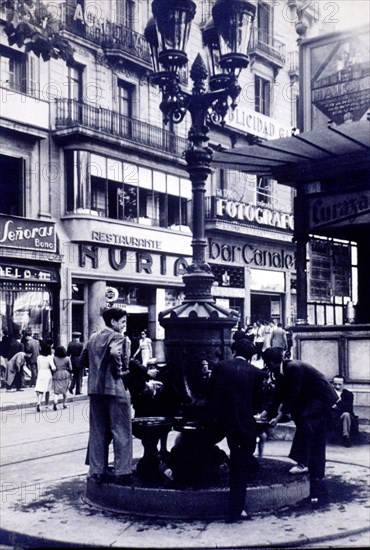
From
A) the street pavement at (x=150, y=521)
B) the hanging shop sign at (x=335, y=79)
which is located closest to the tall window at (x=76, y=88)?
the hanging shop sign at (x=335, y=79)

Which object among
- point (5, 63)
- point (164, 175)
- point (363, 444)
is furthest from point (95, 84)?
point (363, 444)

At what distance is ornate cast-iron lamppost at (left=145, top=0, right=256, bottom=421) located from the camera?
260 inches

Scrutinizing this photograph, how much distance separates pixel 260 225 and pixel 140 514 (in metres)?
25.5

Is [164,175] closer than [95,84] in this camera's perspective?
No

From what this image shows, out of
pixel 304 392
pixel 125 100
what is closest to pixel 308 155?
pixel 304 392

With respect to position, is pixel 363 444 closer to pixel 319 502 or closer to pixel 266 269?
pixel 319 502

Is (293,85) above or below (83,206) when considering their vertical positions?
above

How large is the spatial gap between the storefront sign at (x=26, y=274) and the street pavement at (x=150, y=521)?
309 inches

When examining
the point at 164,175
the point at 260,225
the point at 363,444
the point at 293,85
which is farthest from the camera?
the point at 260,225

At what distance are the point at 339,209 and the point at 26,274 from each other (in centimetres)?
1024

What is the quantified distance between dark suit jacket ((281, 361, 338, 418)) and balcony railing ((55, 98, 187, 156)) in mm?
16092

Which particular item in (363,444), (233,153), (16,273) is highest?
(233,153)

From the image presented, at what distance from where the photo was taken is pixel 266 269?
3172 centimetres

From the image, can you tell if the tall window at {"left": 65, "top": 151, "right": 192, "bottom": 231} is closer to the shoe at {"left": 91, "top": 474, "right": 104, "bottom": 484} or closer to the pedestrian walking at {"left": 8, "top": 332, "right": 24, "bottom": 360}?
the pedestrian walking at {"left": 8, "top": 332, "right": 24, "bottom": 360}
